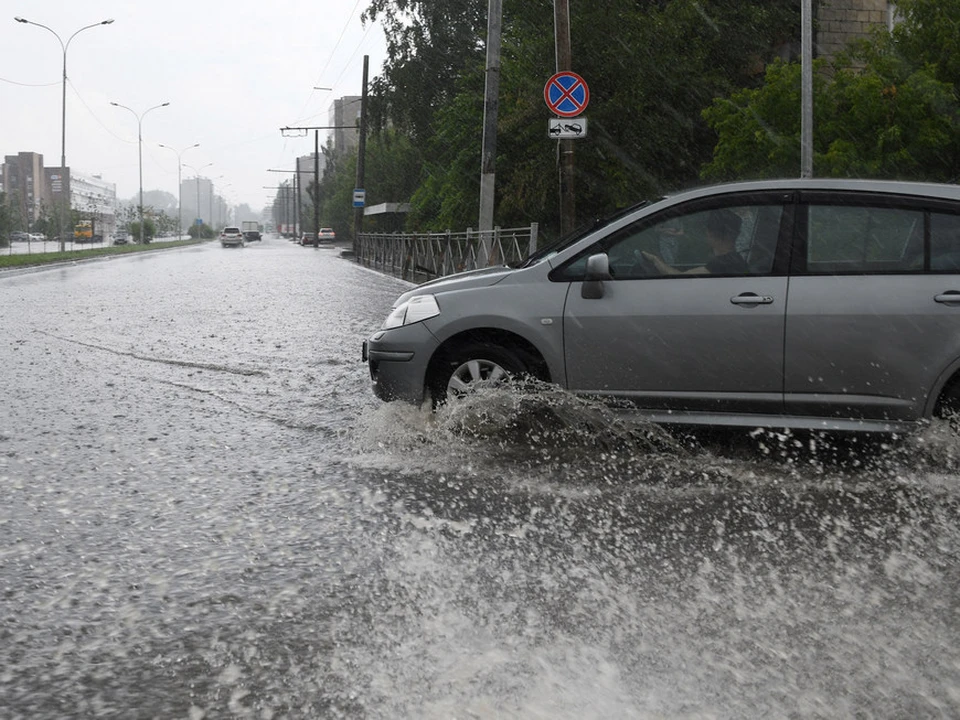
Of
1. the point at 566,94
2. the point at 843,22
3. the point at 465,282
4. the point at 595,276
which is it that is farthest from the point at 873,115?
the point at 595,276

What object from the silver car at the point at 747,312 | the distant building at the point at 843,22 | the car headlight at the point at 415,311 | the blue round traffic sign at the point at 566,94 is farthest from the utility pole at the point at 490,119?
the distant building at the point at 843,22

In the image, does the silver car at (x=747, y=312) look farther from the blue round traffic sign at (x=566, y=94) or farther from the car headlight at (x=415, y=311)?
the blue round traffic sign at (x=566, y=94)

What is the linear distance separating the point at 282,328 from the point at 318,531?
10.2 metres

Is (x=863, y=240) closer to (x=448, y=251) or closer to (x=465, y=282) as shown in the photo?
(x=465, y=282)

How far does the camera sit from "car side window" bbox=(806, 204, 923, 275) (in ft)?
20.4

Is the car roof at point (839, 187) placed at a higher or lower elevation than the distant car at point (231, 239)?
lower

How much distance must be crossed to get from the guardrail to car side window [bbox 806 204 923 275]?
7.20 metres

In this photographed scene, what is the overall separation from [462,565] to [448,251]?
18729mm

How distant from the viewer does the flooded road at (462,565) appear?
10.5 feet

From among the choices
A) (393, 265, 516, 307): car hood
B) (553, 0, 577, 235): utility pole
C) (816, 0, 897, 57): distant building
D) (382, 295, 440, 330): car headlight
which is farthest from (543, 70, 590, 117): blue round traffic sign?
(816, 0, 897, 57): distant building

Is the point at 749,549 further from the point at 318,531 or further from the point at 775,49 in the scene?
the point at 775,49

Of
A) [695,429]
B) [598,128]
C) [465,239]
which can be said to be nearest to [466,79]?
[598,128]

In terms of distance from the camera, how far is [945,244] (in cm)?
617

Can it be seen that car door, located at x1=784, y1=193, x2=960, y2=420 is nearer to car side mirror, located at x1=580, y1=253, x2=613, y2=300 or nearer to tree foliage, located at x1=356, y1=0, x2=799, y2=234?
car side mirror, located at x1=580, y1=253, x2=613, y2=300
